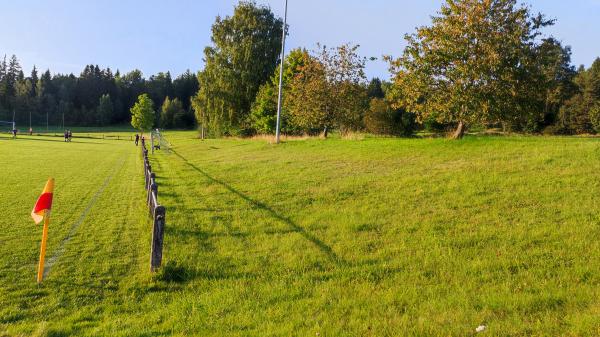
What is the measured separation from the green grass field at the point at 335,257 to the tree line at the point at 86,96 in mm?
95496

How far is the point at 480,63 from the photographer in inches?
661

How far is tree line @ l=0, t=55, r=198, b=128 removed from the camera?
10819cm

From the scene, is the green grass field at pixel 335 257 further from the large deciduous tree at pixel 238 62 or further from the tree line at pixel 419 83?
the large deciduous tree at pixel 238 62

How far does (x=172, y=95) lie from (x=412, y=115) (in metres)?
109

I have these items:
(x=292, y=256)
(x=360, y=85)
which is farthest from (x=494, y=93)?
(x=292, y=256)

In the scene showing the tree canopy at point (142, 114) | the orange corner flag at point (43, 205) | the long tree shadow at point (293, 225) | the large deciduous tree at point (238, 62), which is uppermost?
the large deciduous tree at point (238, 62)

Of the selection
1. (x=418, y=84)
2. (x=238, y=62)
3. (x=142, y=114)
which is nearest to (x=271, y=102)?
(x=238, y=62)

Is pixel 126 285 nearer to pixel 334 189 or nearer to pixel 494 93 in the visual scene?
pixel 334 189

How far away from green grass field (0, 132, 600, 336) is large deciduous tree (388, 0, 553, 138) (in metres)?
5.57

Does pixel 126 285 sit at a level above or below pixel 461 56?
below

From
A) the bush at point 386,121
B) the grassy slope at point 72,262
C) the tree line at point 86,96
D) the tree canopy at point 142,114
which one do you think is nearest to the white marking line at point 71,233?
the grassy slope at point 72,262

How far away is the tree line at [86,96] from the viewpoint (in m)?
108

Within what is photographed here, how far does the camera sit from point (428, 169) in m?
12.1

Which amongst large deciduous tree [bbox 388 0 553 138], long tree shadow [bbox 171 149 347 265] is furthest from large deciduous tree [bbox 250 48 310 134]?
long tree shadow [bbox 171 149 347 265]
